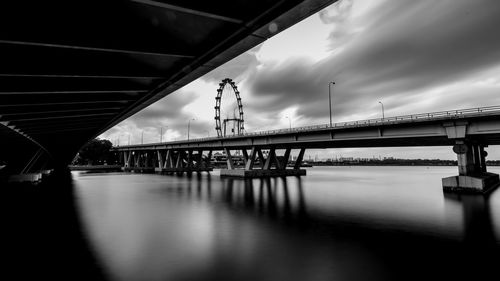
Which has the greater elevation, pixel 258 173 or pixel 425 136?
pixel 425 136

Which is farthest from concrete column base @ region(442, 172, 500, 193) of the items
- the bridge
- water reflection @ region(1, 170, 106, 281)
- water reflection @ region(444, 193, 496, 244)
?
water reflection @ region(1, 170, 106, 281)

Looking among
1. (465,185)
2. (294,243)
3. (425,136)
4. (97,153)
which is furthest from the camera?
(97,153)

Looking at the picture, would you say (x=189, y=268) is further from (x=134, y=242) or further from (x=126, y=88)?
(x=126, y=88)

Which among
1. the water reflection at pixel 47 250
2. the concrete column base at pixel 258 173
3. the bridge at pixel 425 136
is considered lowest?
the concrete column base at pixel 258 173

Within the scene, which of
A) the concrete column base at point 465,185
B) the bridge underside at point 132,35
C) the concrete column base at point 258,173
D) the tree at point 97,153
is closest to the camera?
the bridge underside at point 132,35

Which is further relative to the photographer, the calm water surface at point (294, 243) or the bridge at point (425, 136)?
the bridge at point (425, 136)

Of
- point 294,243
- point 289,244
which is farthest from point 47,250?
point 294,243

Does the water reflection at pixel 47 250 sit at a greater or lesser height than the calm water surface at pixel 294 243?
greater

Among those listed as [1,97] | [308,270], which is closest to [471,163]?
[308,270]

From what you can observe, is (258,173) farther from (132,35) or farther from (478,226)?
(132,35)

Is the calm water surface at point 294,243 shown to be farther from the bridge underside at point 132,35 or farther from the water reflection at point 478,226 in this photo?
the bridge underside at point 132,35

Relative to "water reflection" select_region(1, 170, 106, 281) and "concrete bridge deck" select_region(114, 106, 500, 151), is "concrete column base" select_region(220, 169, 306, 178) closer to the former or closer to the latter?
"concrete bridge deck" select_region(114, 106, 500, 151)

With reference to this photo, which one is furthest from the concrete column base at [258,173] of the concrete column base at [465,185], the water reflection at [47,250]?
the water reflection at [47,250]

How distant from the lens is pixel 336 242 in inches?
383
